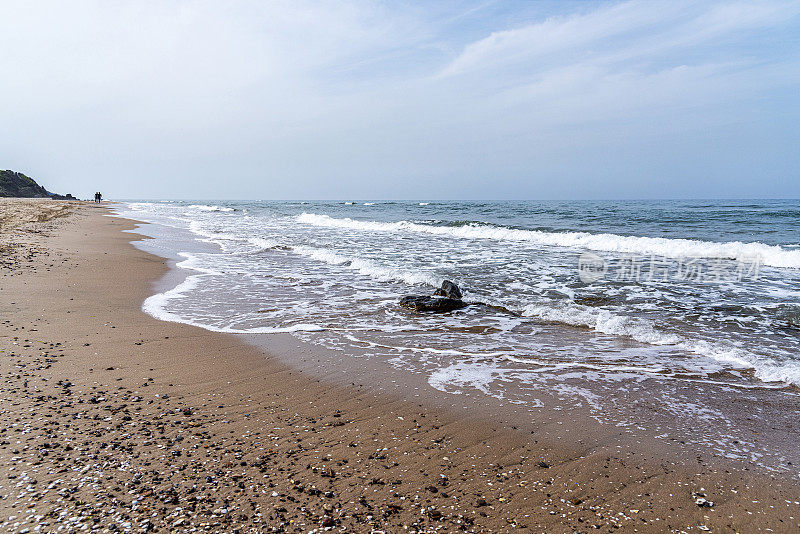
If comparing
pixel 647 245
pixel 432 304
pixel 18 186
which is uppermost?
pixel 18 186

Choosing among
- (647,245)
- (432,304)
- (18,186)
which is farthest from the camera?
(18,186)

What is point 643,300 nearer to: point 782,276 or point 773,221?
point 782,276

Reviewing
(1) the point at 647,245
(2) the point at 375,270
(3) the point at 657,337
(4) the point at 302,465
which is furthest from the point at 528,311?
(1) the point at 647,245

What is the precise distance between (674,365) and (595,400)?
164 cm

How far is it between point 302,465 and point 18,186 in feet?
284

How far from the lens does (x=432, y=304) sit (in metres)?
7.52

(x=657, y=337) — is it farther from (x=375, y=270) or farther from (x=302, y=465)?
(x=375, y=270)

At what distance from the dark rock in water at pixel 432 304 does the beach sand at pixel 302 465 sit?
10.8ft

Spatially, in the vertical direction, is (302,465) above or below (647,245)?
above

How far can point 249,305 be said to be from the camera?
7727 mm

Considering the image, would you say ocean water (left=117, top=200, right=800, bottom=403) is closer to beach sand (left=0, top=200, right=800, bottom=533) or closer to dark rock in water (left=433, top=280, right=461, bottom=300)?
dark rock in water (left=433, top=280, right=461, bottom=300)

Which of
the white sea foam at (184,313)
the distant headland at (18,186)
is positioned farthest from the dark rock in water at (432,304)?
the distant headland at (18,186)

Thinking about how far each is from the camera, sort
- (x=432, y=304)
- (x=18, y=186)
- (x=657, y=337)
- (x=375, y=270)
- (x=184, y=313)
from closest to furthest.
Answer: (x=657, y=337) < (x=184, y=313) < (x=432, y=304) < (x=375, y=270) < (x=18, y=186)

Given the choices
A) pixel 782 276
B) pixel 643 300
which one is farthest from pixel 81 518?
pixel 782 276
